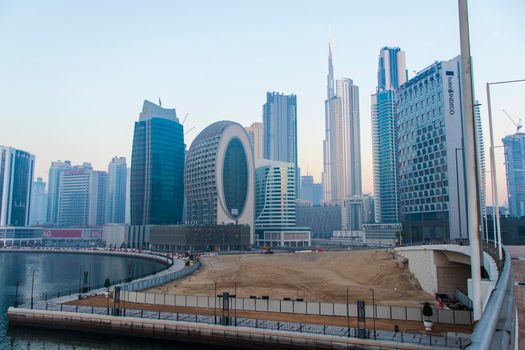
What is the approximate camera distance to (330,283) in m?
83.1

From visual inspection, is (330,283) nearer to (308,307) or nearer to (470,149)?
(308,307)

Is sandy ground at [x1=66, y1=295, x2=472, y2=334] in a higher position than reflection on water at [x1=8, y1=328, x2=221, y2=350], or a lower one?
higher

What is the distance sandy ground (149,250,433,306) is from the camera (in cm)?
6938

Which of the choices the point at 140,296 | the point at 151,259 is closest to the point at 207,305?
the point at 140,296

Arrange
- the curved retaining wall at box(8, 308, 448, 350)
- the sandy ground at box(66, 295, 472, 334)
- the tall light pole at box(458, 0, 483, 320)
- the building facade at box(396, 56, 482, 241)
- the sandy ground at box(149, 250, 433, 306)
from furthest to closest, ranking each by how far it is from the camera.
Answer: the building facade at box(396, 56, 482, 241)
the sandy ground at box(149, 250, 433, 306)
the sandy ground at box(66, 295, 472, 334)
the curved retaining wall at box(8, 308, 448, 350)
the tall light pole at box(458, 0, 483, 320)

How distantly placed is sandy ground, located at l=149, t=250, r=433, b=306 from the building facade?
154 ft

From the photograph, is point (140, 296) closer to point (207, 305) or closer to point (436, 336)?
point (207, 305)

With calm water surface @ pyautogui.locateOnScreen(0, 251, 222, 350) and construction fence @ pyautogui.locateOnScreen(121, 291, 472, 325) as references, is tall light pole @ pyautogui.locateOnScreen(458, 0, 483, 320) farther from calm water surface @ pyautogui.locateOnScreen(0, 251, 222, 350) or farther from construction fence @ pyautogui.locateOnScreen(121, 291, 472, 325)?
calm water surface @ pyautogui.locateOnScreen(0, 251, 222, 350)

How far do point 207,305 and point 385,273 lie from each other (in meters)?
44.7

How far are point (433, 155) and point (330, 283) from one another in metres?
92.0

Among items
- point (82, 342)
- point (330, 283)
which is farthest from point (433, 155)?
point (82, 342)

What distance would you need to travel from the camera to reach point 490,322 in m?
9.59

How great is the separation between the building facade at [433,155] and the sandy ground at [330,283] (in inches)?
1844

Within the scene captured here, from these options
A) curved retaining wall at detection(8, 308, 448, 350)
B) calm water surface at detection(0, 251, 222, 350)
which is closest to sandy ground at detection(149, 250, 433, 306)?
curved retaining wall at detection(8, 308, 448, 350)
